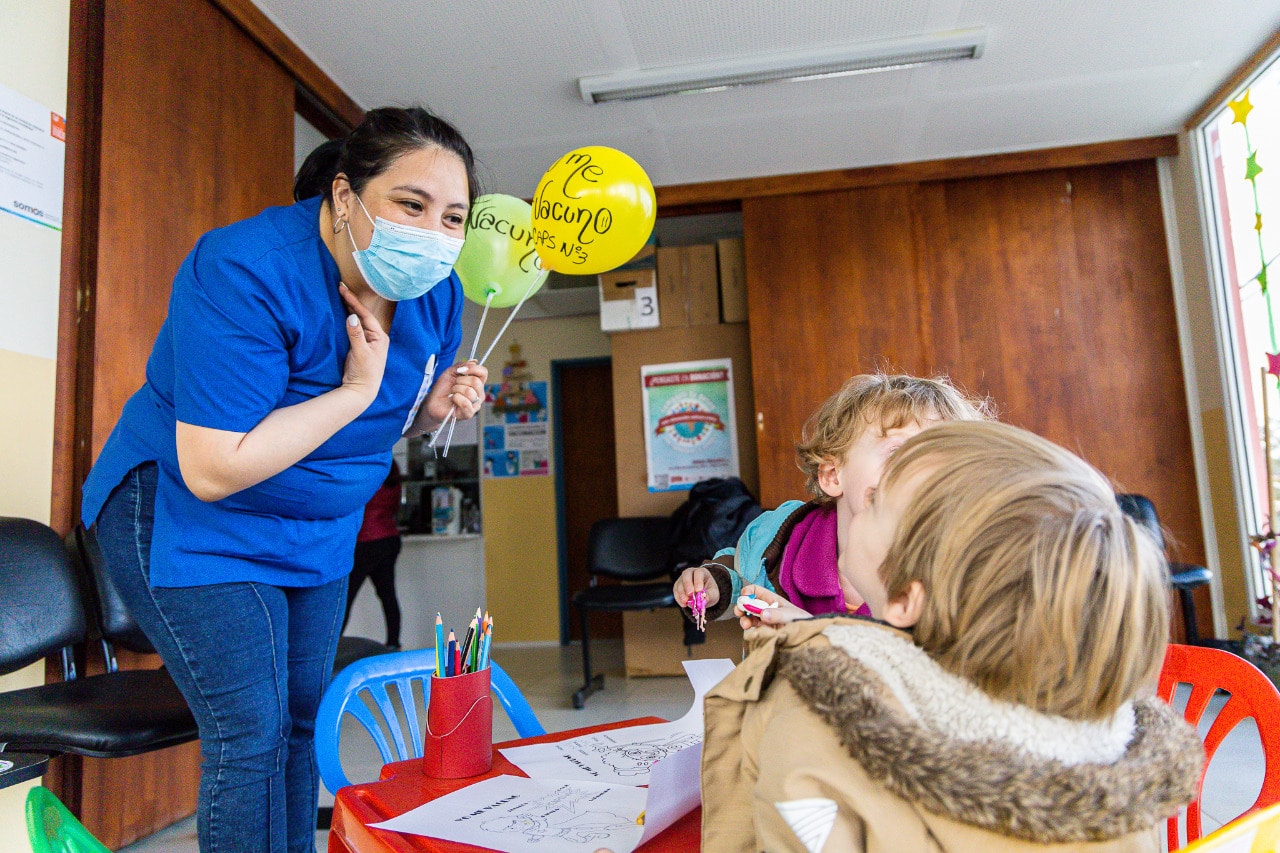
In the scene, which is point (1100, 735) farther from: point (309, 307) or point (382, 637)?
point (382, 637)

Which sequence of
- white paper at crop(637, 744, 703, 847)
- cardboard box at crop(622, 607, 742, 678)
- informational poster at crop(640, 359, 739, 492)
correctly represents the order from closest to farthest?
white paper at crop(637, 744, 703, 847)
cardboard box at crop(622, 607, 742, 678)
informational poster at crop(640, 359, 739, 492)

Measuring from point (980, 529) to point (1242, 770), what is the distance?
98.3 inches

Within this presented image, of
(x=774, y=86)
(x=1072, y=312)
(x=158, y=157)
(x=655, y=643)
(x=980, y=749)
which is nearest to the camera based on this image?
(x=980, y=749)

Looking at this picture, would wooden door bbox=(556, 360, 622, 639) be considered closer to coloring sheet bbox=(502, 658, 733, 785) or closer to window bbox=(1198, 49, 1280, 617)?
window bbox=(1198, 49, 1280, 617)

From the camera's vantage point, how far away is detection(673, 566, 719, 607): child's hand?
3.53 ft

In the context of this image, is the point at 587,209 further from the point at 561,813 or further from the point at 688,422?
the point at 688,422

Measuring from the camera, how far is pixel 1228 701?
875mm

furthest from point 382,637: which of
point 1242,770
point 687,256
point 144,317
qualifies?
point 1242,770

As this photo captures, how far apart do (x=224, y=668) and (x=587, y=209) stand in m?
1.24

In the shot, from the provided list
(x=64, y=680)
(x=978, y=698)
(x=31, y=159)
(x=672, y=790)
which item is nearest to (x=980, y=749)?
(x=978, y=698)

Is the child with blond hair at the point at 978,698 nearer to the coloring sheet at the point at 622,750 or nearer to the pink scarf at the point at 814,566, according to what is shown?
the coloring sheet at the point at 622,750

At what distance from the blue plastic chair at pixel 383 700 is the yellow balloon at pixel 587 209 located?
1.04 m

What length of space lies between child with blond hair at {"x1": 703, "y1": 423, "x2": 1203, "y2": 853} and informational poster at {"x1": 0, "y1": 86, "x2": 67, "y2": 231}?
6.96ft

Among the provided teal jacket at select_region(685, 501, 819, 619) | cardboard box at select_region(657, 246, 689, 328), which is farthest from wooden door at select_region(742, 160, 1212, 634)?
teal jacket at select_region(685, 501, 819, 619)
